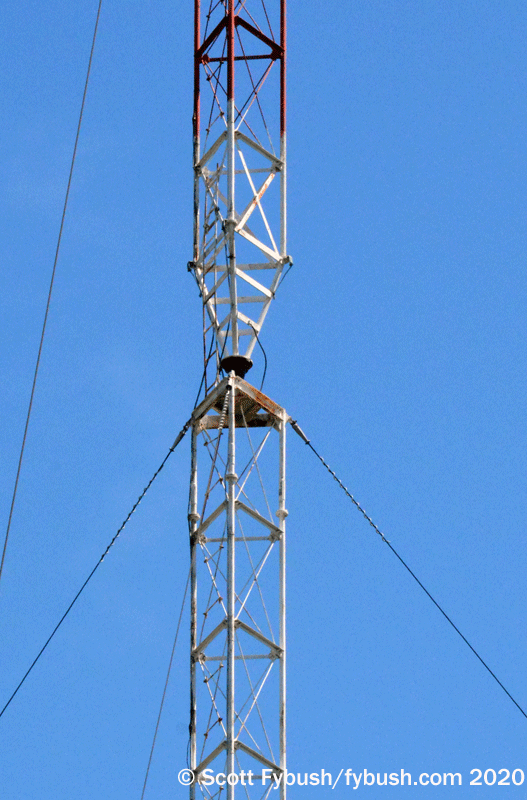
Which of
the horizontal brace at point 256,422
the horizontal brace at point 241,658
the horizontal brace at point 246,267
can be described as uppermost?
the horizontal brace at point 246,267

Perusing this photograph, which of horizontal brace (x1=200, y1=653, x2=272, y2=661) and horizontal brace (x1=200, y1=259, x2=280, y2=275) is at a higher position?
horizontal brace (x1=200, y1=259, x2=280, y2=275)

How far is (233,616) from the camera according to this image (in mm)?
56156

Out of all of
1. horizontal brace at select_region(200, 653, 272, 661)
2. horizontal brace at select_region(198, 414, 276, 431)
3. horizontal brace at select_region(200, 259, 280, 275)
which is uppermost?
horizontal brace at select_region(200, 259, 280, 275)

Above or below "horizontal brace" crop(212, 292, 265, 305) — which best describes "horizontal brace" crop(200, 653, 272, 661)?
below

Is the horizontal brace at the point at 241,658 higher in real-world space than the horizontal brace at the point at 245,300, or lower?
lower

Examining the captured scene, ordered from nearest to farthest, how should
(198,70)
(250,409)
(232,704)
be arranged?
(232,704)
(250,409)
(198,70)

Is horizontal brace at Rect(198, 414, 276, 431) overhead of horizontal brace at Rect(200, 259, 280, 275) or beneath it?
beneath

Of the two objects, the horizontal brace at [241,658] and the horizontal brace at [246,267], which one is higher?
the horizontal brace at [246,267]

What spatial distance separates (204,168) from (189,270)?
252 cm

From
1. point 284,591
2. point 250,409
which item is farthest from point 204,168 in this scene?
point 284,591

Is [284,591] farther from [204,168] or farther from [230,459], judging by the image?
[204,168]

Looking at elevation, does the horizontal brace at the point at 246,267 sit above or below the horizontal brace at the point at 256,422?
above

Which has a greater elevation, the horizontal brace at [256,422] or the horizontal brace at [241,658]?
the horizontal brace at [256,422]

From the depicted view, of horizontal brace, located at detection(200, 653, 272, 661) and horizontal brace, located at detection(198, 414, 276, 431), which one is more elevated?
horizontal brace, located at detection(198, 414, 276, 431)
